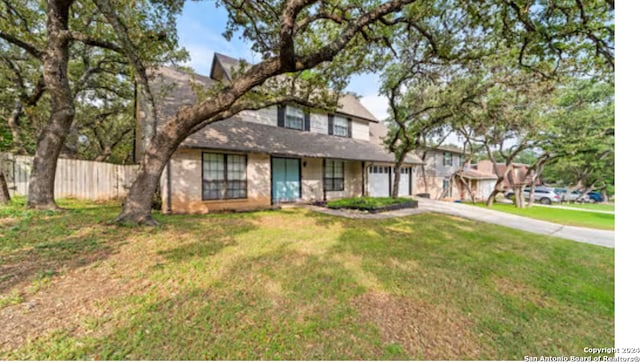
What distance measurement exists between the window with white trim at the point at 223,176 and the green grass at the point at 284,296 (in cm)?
394

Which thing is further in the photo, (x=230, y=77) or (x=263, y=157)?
(x=263, y=157)

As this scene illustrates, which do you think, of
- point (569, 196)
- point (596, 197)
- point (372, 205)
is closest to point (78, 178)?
point (372, 205)

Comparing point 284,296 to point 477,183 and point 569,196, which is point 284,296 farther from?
point 569,196

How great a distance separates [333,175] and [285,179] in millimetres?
3243

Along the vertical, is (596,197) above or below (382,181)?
below

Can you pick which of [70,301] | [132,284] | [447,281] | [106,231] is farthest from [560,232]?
[106,231]

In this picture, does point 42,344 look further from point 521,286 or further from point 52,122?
point 52,122

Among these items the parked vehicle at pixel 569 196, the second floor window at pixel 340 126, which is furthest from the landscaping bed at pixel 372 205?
the parked vehicle at pixel 569 196

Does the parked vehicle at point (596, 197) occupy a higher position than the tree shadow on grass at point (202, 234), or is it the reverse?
the tree shadow on grass at point (202, 234)

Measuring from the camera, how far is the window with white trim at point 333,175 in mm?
13672

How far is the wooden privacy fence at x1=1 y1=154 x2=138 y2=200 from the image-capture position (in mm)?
9477

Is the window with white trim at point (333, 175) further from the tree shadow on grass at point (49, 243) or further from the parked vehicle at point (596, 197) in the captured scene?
the parked vehicle at point (596, 197)

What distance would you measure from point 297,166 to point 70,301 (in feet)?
33.2

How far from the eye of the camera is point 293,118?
527 inches
